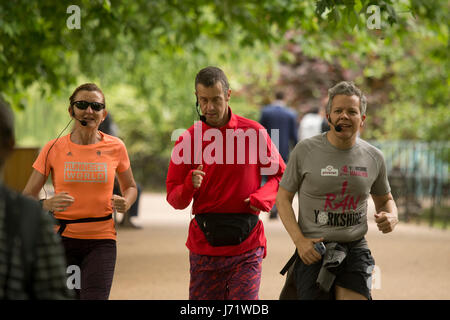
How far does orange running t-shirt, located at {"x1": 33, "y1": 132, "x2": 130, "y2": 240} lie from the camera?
195 inches

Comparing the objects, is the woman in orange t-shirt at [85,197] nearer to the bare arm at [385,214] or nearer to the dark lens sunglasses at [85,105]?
Result: the dark lens sunglasses at [85,105]

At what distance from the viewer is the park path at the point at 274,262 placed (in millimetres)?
8539

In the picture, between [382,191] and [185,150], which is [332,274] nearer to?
[382,191]

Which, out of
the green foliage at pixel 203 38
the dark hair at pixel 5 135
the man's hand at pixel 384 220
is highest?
the green foliage at pixel 203 38

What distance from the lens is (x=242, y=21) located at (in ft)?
38.2

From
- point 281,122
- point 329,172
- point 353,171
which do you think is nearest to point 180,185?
point 329,172

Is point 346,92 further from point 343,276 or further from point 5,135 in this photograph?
point 5,135

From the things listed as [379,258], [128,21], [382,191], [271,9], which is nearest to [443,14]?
[271,9]

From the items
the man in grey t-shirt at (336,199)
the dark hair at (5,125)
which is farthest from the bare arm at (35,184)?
the dark hair at (5,125)

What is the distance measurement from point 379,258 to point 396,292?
104 inches

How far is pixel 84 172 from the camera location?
4973 millimetres

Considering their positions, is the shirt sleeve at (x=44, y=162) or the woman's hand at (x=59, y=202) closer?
the woman's hand at (x=59, y=202)

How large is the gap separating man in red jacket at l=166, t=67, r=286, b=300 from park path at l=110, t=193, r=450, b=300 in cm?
136

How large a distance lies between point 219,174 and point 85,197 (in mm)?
803
